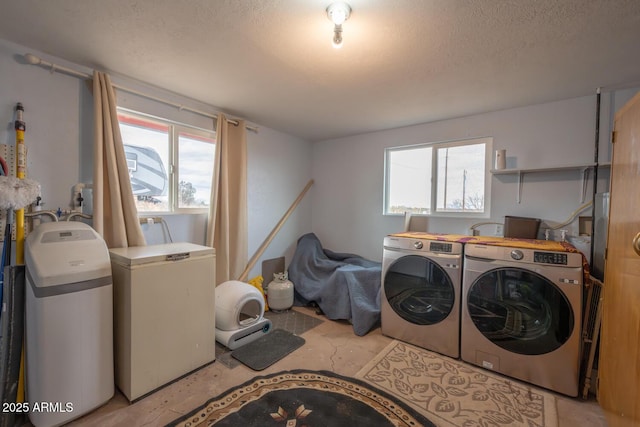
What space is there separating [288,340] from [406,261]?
125cm

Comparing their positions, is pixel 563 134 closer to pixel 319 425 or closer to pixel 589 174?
pixel 589 174

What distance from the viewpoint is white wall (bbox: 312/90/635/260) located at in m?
2.26

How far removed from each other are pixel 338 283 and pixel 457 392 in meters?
1.37

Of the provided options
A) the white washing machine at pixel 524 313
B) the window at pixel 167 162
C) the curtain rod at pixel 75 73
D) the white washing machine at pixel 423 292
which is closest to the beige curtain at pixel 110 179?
the curtain rod at pixel 75 73

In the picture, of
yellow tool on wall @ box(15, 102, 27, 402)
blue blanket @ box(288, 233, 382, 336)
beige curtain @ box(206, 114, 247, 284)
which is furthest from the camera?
beige curtain @ box(206, 114, 247, 284)

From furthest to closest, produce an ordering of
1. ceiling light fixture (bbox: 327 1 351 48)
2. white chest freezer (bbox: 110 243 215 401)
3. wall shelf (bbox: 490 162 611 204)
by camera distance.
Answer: wall shelf (bbox: 490 162 611 204)
white chest freezer (bbox: 110 243 215 401)
ceiling light fixture (bbox: 327 1 351 48)

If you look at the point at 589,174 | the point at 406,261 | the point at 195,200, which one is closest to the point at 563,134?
the point at 589,174

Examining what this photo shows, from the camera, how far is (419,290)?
227 centimetres

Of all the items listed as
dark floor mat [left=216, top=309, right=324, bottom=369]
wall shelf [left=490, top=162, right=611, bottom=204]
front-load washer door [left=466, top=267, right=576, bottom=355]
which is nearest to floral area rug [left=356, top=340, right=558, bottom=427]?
front-load washer door [left=466, top=267, right=576, bottom=355]

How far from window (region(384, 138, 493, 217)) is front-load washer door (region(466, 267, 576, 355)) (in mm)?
1019

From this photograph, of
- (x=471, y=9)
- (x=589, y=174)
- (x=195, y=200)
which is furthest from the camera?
(x=195, y=200)

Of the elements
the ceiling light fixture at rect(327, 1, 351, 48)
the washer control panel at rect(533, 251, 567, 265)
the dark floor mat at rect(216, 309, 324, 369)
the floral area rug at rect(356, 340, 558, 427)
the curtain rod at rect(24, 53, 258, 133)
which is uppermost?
the ceiling light fixture at rect(327, 1, 351, 48)

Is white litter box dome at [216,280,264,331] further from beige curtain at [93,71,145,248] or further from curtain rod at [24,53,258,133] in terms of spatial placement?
curtain rod at [24,53,258,133]

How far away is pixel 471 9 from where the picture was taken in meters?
1.28
